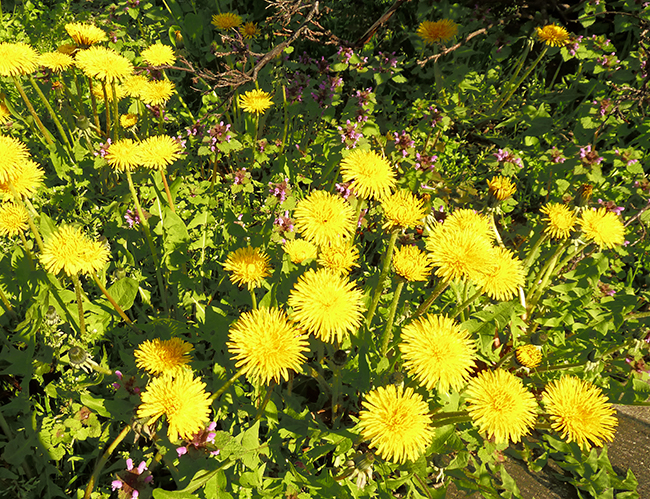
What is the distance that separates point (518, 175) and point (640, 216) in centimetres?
109

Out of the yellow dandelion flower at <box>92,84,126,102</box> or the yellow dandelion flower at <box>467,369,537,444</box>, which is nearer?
the yellow dandelion flower at <box>467,369,537,444</box>

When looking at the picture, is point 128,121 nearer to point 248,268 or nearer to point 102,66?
point 102,66

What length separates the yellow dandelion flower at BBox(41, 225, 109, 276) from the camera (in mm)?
1487

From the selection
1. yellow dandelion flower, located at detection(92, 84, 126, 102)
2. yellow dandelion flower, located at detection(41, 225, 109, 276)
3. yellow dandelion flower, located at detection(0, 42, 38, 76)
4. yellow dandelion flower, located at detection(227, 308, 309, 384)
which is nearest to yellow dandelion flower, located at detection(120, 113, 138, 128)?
yellow dandelion flower, located at detection(92, 84, 126, 102)

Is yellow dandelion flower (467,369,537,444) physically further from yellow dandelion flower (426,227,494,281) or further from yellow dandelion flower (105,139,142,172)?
yellow dandelion flower (105,139,142,172)

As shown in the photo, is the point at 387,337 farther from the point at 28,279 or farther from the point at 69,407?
the point at 28,279

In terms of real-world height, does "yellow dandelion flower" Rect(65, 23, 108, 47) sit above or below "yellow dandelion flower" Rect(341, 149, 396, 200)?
above

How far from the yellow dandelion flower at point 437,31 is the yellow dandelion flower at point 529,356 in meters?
2.43

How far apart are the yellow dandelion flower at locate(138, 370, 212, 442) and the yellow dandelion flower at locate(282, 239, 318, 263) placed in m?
0.72

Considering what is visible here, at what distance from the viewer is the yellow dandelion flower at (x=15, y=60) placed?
207cm

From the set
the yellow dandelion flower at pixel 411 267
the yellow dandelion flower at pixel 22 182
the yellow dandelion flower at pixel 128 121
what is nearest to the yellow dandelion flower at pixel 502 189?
the yellow dandelion flower at pixel 411 267

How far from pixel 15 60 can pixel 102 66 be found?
1.37ft

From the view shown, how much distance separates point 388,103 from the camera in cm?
344

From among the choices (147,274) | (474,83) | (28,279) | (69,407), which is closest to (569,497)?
(69,407)
